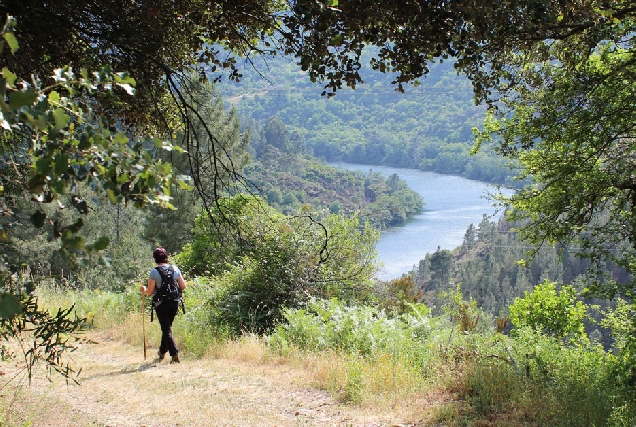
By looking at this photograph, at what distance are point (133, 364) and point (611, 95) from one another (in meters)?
7.40

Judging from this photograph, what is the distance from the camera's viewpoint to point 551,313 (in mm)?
10398

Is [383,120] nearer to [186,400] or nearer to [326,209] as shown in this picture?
[326,209]

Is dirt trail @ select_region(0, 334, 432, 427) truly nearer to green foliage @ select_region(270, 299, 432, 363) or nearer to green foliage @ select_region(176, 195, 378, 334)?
green foliage @ select_region(270, 299, 432, 363)

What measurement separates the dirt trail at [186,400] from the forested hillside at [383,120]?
314 ft

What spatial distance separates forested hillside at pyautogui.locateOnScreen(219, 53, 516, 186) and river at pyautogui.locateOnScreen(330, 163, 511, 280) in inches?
162

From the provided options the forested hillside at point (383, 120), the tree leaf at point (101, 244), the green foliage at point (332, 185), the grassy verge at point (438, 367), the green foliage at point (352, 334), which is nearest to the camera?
the tree leaf at point (101, 244)

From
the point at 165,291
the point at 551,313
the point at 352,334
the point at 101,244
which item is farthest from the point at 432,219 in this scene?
the point at 101,244

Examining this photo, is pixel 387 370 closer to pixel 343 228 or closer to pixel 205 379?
pixel 205 379

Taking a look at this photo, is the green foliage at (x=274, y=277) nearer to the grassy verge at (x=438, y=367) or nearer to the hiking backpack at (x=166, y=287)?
the grassy verge at (x=438, y=367)

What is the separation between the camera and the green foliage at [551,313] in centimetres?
1009

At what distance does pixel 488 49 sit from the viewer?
4.12m

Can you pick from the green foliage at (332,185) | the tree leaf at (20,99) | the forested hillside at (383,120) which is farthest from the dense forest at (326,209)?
the forested hillside at (383,120)

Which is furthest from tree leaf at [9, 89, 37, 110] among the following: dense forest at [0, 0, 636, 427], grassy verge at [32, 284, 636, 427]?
grassy verge at [32, 284, 636, 427]

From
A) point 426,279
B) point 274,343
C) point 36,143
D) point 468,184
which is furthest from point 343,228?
point 468,184
